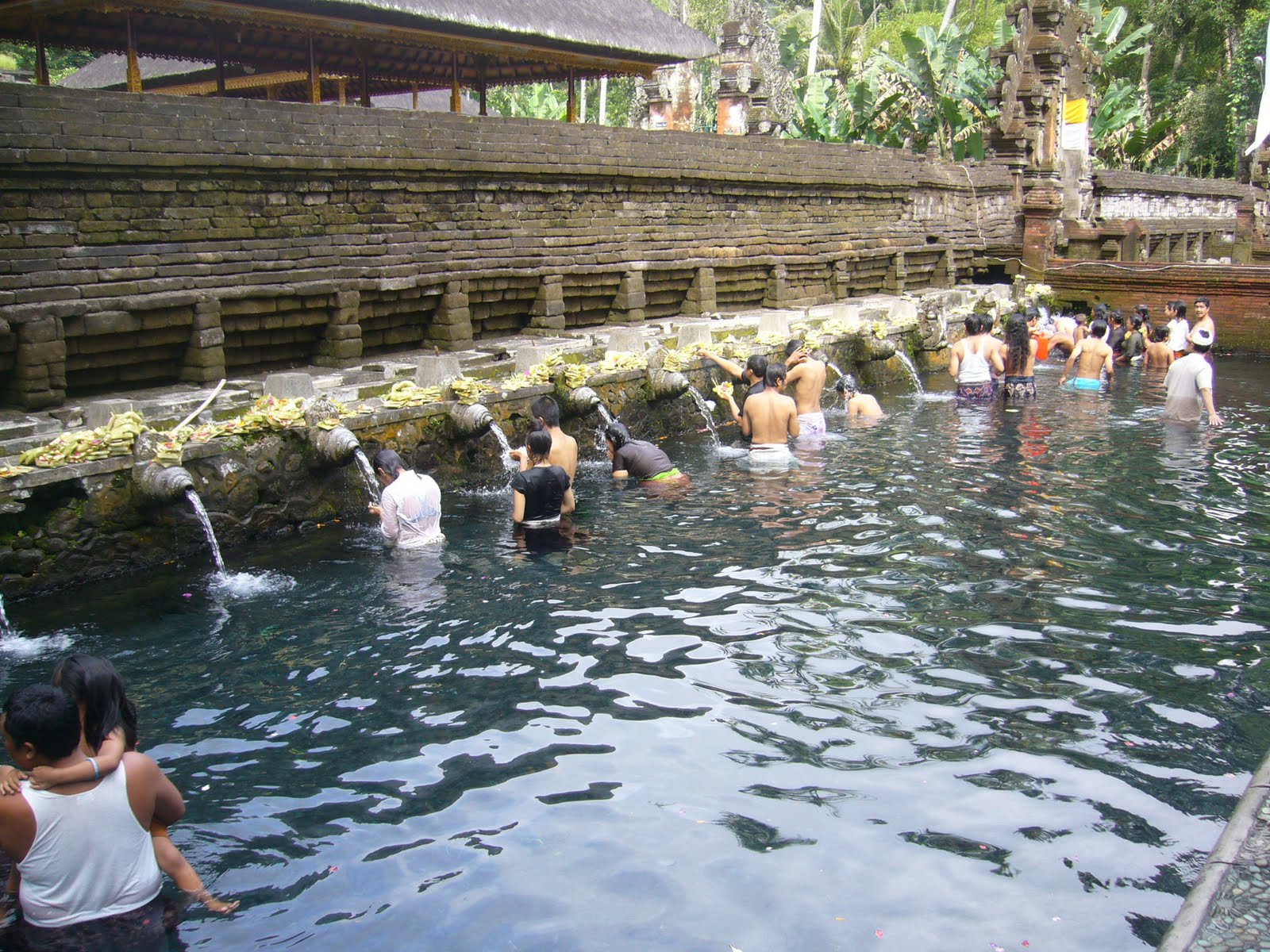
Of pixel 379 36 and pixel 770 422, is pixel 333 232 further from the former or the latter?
pixel 770 422

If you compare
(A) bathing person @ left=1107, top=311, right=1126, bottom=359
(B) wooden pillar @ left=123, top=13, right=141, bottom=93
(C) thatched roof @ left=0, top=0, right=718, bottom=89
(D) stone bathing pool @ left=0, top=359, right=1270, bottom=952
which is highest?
(C) thatched roof @ left=0, top=0, right=718, bottom=89

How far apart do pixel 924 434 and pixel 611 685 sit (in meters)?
8.09

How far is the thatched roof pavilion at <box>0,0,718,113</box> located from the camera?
527 inches

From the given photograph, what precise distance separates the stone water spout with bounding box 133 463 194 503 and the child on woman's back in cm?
434

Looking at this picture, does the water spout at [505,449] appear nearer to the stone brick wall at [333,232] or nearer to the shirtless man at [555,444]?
the shirtless man at [555,444]

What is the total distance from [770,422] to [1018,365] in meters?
5.45

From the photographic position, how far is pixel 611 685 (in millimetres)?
6410

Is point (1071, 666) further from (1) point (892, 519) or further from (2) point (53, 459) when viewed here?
(2) point (53, 459)

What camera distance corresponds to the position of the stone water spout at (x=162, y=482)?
8.22m

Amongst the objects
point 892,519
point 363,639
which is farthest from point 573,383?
point 363,639

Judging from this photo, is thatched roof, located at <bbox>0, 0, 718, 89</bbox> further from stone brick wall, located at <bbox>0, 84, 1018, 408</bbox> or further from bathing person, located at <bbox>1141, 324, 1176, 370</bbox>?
bathing person, located at <bbox>1141, 324, 1176, 370</bbox>

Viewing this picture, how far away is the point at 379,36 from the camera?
14.9 m

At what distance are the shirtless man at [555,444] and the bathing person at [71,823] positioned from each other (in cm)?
526

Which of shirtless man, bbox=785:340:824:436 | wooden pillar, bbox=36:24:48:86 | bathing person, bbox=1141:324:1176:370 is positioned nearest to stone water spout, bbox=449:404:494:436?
shirtless man, bbox=785:340:824:436
